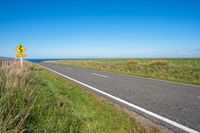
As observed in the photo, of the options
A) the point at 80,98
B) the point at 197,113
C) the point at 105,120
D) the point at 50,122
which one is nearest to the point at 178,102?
the point at 197,113

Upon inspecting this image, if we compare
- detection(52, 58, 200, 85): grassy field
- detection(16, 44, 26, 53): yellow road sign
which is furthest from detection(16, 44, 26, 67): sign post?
detection(52, 58, 200, 85): grassy field

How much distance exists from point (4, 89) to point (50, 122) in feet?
4.88

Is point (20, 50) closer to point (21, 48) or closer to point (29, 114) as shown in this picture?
point (21, 48)

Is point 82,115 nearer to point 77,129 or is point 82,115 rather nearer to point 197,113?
point 77,129

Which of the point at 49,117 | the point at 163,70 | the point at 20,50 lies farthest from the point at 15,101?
the point at 163,70

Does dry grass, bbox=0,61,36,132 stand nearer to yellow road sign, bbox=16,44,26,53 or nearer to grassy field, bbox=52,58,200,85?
grassy field, bbox=52,58,200,85

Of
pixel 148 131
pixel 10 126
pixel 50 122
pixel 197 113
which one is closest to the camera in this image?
pixel 10 126

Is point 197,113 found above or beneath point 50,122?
beneath

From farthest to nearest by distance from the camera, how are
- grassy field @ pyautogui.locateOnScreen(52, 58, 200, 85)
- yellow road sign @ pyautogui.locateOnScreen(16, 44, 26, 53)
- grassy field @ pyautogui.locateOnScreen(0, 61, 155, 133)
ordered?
yellow road sign @ pyautogui.locateOnScreen(16, 44, 26, 53) → grassy field @ pyautogui.locateOnScreen(52, 58, 200, 85) → grassy field @ pyautogui.locateOnScreen(0, 61, 155, 133)

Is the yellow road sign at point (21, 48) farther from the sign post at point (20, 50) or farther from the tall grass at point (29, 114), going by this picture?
the tall grass at point (29, 114)

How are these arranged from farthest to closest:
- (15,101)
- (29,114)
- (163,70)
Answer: (163,70) → (15,101) → (29,114)

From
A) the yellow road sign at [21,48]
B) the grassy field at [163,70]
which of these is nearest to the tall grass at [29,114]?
the grassy field at [163,70]

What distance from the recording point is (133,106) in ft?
15.5

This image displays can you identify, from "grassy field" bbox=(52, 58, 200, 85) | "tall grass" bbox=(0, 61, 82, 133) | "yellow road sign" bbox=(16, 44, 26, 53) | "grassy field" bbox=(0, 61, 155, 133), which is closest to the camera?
"tall grass" bbox=(0, 61, 82, 133)
